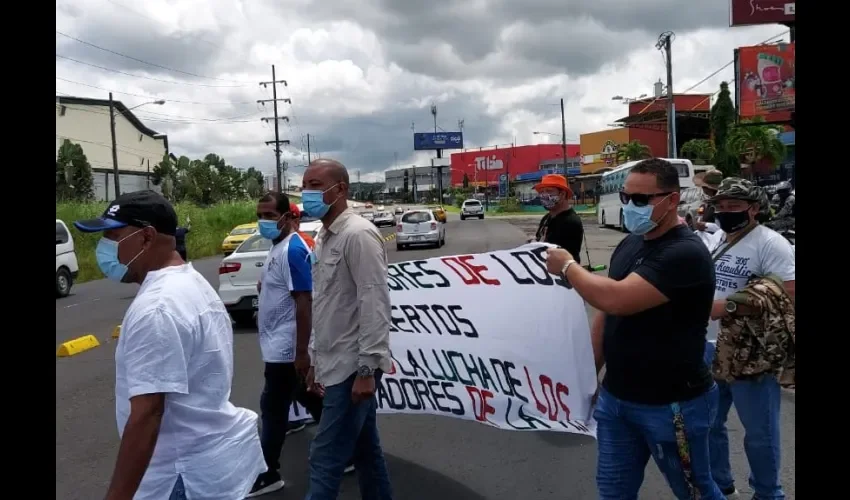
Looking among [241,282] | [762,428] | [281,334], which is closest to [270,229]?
[281,334]

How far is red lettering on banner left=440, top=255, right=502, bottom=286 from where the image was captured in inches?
166

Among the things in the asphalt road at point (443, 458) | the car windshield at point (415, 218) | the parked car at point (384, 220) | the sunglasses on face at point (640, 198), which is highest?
the parked car at point (384, 220)

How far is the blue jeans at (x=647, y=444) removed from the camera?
8.95ft

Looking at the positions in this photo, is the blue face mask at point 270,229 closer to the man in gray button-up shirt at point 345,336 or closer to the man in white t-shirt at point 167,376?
the man in gray button-up shirt at point 345,336

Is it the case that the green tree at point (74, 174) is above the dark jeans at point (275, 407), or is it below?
above

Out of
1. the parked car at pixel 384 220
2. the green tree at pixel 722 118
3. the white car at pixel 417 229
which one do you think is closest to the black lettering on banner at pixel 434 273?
the white car at pixel 417 229

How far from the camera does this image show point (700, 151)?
52.6 metres

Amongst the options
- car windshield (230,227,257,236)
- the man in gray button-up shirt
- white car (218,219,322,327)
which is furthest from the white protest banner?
car windshield (230,227,257,236)

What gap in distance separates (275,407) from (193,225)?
35.0 m

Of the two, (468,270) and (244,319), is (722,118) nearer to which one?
(244,319)

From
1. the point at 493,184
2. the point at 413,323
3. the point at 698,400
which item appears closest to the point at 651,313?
the point at 698,400

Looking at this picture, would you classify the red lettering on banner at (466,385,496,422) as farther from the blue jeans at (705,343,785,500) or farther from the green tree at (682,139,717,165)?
the green tree at (682,139,717,165)

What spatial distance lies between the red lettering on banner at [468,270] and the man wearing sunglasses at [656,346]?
4.25ft

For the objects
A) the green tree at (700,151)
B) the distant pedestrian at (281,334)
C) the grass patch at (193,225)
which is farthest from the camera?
the green tree at (700,151)
